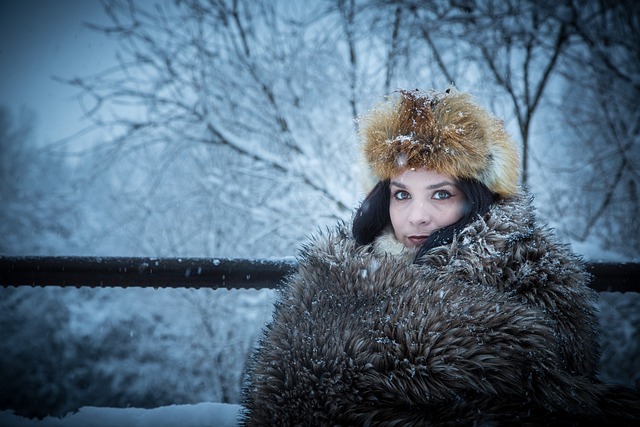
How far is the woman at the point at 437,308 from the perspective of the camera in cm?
106

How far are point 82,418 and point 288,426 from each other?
3.34 ft

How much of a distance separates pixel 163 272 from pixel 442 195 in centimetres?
119

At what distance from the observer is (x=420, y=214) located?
153cm

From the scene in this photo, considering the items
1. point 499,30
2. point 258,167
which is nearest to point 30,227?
point 258,167

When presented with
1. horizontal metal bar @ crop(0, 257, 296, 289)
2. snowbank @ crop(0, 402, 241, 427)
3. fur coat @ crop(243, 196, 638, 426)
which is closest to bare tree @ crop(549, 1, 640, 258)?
fur coat @ crop(243, 196, 638, 426)

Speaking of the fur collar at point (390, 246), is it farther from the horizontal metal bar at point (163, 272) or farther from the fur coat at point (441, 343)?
the horizontal metal bar at point (163, 272)

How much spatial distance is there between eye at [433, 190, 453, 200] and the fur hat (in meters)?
0.08

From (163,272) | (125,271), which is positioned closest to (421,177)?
(163,272)

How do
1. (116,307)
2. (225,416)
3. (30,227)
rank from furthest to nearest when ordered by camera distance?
(30,227) → (116,307) → (225,416)

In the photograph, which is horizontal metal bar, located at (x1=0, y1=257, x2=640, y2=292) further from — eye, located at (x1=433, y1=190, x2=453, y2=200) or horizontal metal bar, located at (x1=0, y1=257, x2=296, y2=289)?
eye, located at (x1=433, y1=190, x2=453, y2=200)

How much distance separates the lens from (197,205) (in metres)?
5.86

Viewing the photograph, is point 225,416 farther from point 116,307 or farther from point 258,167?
point 116,307

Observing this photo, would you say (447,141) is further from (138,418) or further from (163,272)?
(138,418)

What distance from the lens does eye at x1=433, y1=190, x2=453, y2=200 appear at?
156cm
